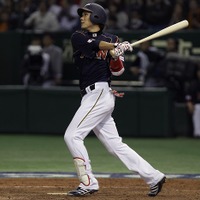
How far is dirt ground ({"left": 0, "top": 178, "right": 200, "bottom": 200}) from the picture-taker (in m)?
8.29

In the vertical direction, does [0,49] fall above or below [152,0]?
below

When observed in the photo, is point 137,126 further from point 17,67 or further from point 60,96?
point 17,67

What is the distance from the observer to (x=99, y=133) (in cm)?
848

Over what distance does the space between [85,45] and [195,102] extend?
815cm

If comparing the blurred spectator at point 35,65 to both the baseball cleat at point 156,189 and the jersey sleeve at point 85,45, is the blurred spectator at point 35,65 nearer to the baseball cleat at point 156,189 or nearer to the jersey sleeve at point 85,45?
the jersey sleeve at point 85,45

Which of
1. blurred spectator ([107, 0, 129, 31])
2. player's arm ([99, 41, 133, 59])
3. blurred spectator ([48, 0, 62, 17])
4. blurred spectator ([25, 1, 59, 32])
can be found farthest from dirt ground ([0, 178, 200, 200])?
blurred spectator ([48, 0, 62, 17])

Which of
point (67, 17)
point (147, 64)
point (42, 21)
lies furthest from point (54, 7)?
point (147, 64)

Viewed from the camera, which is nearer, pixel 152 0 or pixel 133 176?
pixel 133 176

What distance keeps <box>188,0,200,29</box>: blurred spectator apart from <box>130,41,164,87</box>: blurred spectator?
1.03 metres

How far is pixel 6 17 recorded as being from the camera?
18.3m

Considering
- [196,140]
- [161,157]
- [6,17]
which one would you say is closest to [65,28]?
[6,17]

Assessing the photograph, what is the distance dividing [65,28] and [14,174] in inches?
313

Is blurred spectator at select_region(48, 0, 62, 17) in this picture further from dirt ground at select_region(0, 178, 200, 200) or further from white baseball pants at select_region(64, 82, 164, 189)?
white baseball pants at select_region(64, 82, 164, 189)

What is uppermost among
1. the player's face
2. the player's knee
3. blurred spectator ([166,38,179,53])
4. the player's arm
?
the player's face
